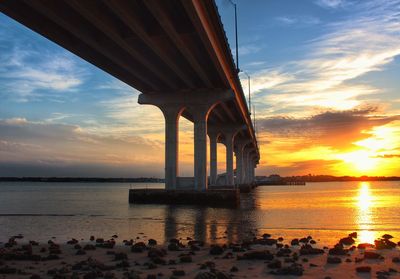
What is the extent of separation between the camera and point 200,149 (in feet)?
145

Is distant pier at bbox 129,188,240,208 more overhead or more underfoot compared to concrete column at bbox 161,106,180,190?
more underfoot

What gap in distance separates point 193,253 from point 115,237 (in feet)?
23.6

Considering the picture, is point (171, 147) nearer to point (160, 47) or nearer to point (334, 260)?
point (160, 47)

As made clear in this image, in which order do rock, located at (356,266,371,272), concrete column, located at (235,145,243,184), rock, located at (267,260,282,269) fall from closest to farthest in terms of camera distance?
rock, located at (356,266,371,272) → rock, located at (267,260,282,269) → concrete column, located at (235,145,243,184)

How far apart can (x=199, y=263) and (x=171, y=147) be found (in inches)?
1242

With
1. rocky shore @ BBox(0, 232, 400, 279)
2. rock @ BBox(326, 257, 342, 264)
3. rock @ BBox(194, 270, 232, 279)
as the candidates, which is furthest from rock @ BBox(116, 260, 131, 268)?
rock @ BBox(326, 257, 342, 264)

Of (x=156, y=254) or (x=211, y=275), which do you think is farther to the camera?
(x=156, y=254)

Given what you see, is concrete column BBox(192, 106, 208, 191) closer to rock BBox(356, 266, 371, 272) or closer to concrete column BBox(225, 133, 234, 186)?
concrete column BBox(225, 133, 234, 186)

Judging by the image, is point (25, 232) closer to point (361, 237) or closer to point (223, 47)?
point (361, 237)

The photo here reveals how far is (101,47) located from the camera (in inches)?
1191

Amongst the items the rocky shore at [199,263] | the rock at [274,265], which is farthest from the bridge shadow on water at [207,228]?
the rock at [274,265]

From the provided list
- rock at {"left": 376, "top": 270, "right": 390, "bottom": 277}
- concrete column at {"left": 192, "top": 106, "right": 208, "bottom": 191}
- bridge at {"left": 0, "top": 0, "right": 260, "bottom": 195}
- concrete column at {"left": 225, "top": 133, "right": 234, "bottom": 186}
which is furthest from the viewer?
concrete column at {"left": 225, "top": 133, "right": 234, "bottom": 186}

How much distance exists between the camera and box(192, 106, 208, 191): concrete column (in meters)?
43.9

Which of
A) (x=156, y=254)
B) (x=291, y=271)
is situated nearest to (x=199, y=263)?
(x=156, y=254)
